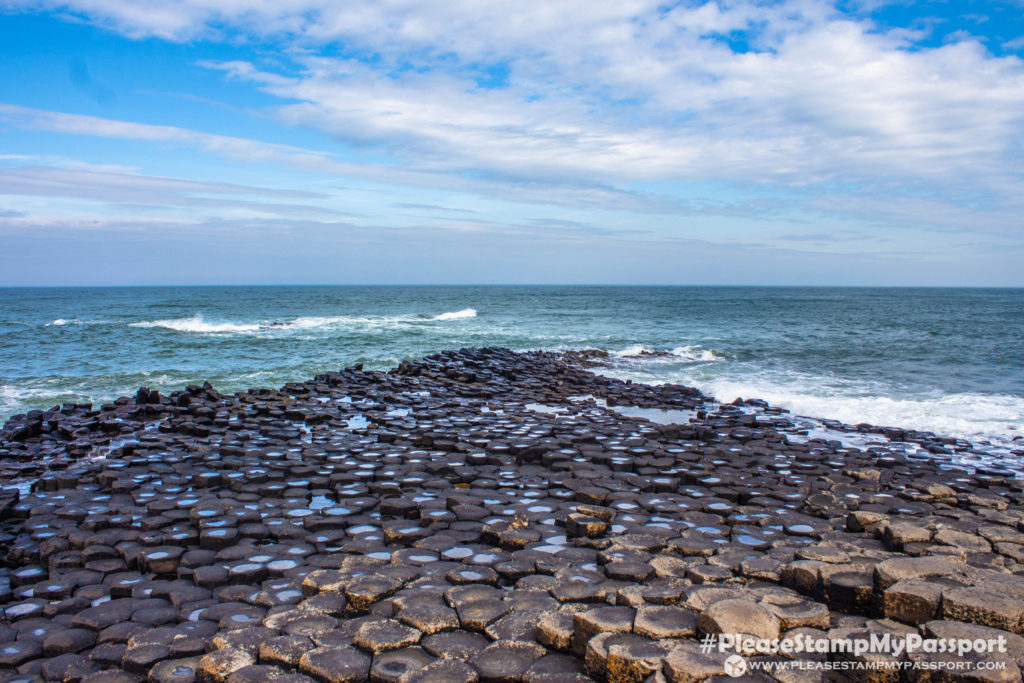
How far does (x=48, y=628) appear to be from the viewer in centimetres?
506

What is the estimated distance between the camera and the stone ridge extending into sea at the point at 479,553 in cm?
427

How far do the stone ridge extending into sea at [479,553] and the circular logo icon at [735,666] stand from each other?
Result: 8 centimetres

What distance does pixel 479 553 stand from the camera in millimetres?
6195

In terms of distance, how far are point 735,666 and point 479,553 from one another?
2886 mm

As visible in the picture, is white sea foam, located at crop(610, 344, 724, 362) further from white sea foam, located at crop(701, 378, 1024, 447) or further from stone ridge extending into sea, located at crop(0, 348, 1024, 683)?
stone ridge extending into sea, located at crop(0, 348, 1024, 683)

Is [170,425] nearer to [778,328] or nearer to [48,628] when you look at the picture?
[48,628]

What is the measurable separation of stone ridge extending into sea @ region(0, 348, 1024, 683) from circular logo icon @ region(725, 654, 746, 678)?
8 centimetres

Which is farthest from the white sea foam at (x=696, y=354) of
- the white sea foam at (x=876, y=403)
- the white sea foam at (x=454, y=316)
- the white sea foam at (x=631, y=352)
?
the white sea foam at (x=454, y=316)

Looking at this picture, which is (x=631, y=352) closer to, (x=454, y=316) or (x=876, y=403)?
(x=876, y=403)

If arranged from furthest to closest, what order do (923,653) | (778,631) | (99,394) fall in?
1. (99,394)
2. (778,631)
3. (923,653)

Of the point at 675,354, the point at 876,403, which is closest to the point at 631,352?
the point at 675,354

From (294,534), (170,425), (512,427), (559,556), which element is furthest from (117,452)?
(559,556)

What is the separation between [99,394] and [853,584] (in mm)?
21069

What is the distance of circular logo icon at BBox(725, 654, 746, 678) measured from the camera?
12.4 ft
